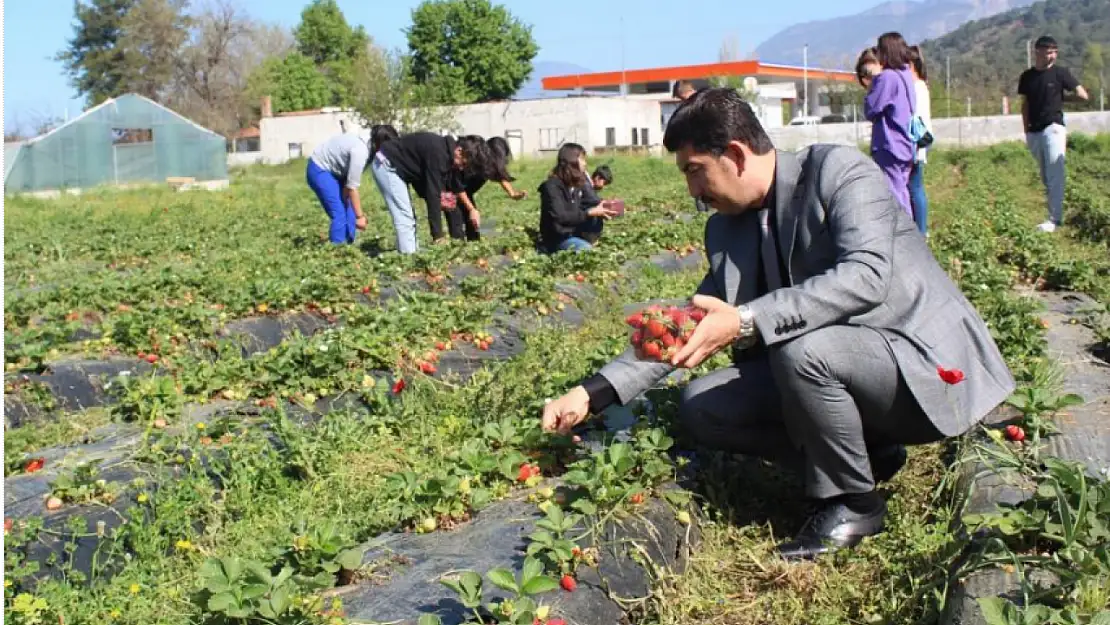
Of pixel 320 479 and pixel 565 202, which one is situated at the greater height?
pixel 565 202

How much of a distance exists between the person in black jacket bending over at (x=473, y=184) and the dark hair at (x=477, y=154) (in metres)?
0.01

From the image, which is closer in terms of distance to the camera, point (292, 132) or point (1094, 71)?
point (292, 132)

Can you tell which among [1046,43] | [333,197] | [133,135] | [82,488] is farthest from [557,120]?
[82,488]

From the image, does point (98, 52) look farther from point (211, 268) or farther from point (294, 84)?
point (211, 268)

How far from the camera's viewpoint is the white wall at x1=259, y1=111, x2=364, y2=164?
5369cm

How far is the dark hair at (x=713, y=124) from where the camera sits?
2.77 m

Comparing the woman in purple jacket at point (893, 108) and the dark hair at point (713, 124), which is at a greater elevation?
the woman in purple jacket at point (893, 108)

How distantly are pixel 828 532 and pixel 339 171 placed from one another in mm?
7518

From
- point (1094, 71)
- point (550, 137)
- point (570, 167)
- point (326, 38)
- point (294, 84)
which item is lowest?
point (570, 167)

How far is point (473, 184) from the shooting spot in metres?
9.60

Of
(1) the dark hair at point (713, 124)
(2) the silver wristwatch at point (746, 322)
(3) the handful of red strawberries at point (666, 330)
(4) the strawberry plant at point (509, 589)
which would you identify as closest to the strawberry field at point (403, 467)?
(4) the strawberry plant at point (509, 589)

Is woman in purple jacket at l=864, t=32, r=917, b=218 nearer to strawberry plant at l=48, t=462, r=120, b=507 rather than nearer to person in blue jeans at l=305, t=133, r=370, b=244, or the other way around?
person in blue jeans at l=305, t=133, r=370, b=244

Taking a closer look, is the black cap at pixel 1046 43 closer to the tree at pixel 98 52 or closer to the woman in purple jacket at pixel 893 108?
the woman in purple jacket at pixel 893 108

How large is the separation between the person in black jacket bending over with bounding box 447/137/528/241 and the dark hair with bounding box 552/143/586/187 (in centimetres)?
51
